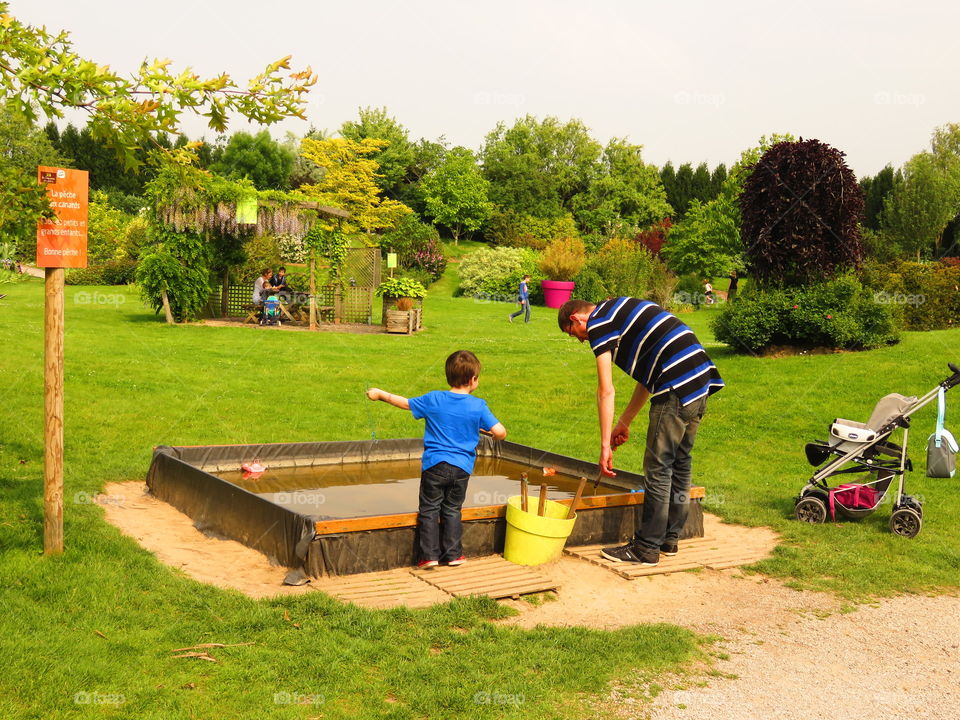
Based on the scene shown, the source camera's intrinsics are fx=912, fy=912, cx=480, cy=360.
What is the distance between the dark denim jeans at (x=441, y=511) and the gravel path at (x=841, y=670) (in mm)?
1929

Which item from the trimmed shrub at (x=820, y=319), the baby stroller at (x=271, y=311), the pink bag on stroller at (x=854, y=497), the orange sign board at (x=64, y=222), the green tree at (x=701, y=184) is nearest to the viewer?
the orange sign board at (x=64, y=222)

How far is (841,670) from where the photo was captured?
4715 mm

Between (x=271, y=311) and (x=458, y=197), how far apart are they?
3366cm

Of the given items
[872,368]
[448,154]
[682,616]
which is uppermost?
[448,154]

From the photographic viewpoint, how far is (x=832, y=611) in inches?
224

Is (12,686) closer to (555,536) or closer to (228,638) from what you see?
(228,638)

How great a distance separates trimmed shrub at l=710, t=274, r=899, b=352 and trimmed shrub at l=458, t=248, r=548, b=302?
20.5 m

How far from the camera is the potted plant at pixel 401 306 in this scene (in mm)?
22531

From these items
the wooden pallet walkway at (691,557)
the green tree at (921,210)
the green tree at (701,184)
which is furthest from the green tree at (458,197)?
the wooden pallet walkway at (691,557)

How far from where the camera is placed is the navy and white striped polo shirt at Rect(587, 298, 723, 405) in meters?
6.27

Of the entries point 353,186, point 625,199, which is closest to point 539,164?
point 625,199

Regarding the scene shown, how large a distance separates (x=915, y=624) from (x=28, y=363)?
513 inches

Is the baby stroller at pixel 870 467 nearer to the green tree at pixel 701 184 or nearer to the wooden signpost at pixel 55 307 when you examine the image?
the wooden signpost at pixel 55 307

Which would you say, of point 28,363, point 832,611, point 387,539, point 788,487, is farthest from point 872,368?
point 28,363
